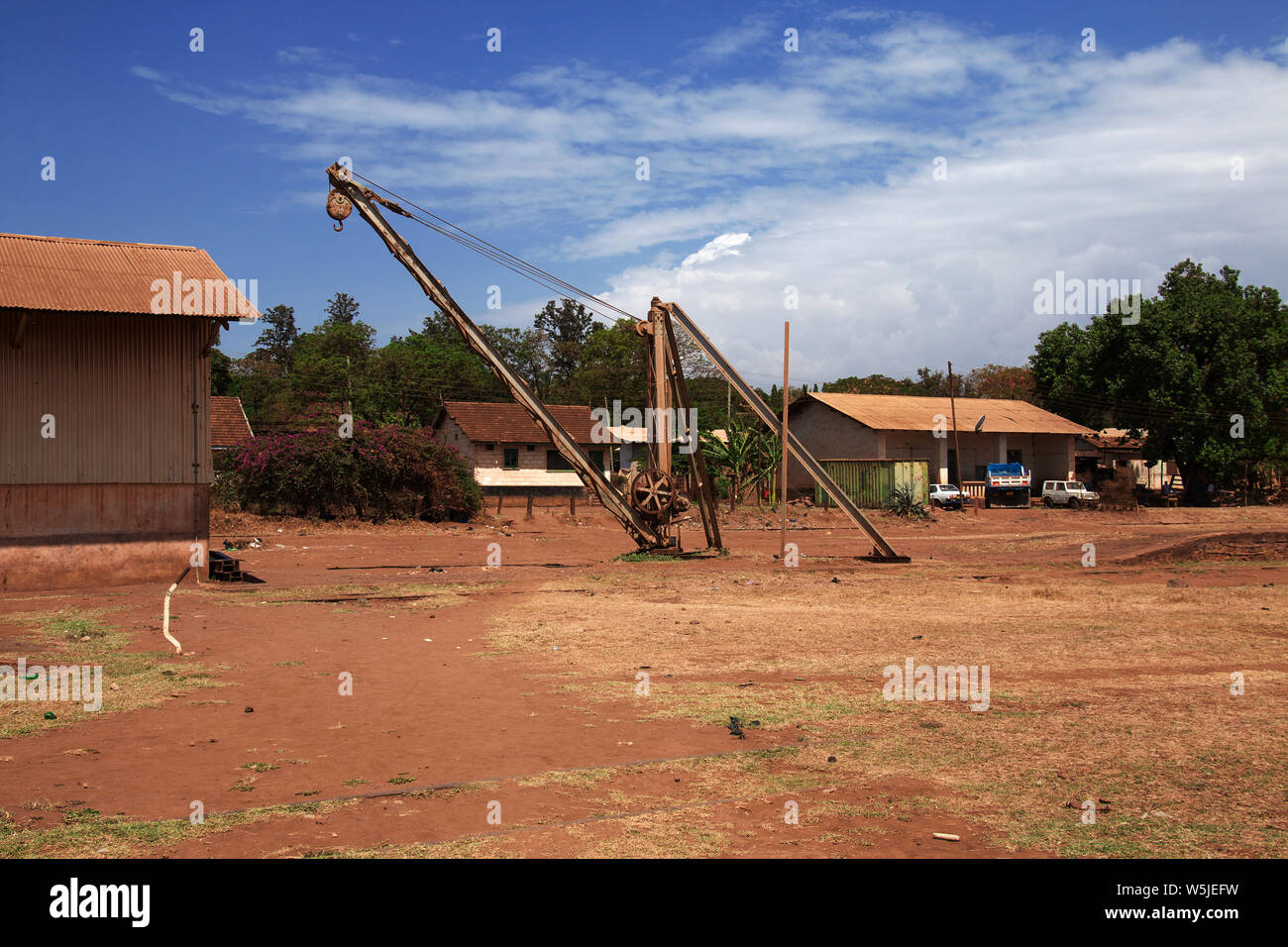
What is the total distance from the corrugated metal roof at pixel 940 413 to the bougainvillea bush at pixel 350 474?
2226 centimetres

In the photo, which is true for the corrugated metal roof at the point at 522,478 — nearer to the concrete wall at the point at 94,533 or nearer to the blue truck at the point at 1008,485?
the blue truck at the point at 1008,485

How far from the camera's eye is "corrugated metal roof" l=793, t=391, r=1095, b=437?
47.3m

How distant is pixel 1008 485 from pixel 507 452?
25.2 meters

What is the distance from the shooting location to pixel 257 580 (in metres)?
17.9

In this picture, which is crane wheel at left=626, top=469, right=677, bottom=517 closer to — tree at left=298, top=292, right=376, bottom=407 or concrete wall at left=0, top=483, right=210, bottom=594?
concrete wall at left=0, top=483, right=210, bottom=594

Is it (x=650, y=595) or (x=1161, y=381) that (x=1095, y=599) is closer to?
(x=650, y=595)

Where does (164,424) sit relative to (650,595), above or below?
above

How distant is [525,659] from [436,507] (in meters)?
23.2

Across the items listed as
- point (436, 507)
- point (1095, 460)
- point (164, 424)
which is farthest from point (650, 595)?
point (1095, 460)

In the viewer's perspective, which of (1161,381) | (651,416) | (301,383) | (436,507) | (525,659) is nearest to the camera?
(525,659)

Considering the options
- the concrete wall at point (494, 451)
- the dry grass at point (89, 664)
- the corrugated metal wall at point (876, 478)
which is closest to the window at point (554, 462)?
the concrete wall at point (494, 451)

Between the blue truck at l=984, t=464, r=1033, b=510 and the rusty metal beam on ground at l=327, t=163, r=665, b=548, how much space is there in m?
29.2

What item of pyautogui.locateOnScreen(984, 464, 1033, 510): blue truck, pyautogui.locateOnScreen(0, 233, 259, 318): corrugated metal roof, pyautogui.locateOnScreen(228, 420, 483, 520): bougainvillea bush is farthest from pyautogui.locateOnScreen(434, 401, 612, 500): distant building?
pyautogui.locateOnScreen(0, 233, 259, 318): corrugated metal roof

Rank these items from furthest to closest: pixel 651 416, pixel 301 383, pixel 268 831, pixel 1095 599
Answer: pixel 301 383 → pixel 651 416 → pixel 1095 599 → pixel 268 831
